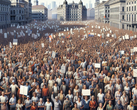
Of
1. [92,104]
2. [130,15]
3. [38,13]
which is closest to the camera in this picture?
[92,104]

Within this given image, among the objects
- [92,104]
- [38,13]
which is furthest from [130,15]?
[38,13]

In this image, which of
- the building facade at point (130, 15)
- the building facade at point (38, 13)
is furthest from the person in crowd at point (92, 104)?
the building facade at point (38, 13)

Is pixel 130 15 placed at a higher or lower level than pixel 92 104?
higher

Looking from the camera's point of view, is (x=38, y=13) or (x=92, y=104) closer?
(x=92, y=104)

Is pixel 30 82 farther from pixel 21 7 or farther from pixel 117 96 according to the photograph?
pixel 21 7

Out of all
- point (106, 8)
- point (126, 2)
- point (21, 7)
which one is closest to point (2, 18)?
point (21, 7)

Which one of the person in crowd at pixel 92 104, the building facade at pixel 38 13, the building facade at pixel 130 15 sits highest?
the building facade at pixel 38 13

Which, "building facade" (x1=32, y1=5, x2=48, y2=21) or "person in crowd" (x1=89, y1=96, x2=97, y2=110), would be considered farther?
"building facade" (x1=32, y1=5, x2=48, y2=21)

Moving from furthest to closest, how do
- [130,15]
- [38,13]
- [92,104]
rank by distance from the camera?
[38,13] < [130,15] < [92,104]

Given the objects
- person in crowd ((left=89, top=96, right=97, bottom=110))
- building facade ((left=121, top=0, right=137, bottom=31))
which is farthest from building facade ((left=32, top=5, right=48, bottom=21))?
person in crowd ((left=89, top=96, right=97, bottom=110))

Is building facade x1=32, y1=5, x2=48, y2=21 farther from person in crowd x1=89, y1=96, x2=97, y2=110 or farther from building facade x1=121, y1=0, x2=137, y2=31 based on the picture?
person in crowd x1=89, y1=96, x2=97, y2=110

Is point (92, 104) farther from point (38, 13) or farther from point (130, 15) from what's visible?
point (38, 13)

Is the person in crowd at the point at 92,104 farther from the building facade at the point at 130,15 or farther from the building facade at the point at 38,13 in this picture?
the building facade at the point at 38,13
